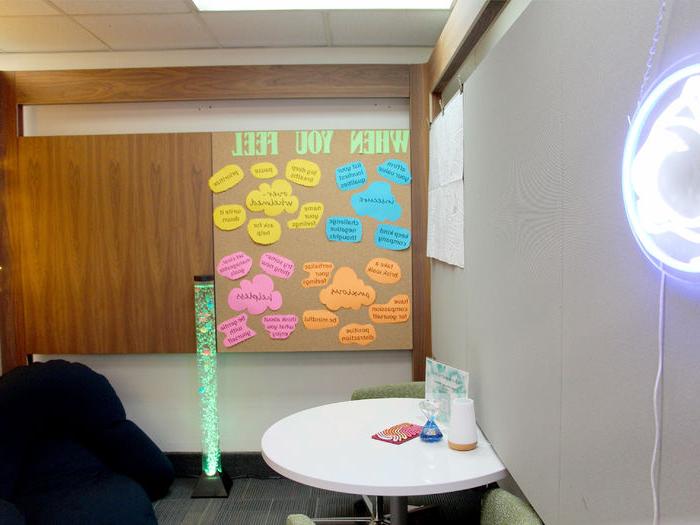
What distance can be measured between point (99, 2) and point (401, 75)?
1.59 meters

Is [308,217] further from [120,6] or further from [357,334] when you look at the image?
A: [120,6]

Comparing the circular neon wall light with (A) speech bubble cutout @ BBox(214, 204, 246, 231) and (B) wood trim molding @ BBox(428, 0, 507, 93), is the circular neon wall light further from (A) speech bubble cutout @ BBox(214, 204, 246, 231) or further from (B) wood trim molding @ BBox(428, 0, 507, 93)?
(A) speech bubble cutout @ BBox(214, 204, 246, 231)

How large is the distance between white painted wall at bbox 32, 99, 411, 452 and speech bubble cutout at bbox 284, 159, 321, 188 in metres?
0.26

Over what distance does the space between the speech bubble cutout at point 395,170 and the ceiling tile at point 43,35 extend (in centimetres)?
180

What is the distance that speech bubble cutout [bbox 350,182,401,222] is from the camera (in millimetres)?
2891

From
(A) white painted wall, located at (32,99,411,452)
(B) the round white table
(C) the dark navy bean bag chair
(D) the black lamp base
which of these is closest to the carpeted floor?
(D) the black lamp base

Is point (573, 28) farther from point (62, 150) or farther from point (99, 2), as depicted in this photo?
point (62, 150)

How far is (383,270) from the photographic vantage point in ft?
9.55

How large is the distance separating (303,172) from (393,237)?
66cm

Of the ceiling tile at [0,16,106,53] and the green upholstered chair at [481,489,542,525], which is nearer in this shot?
the green upholstered chair at [481,489,542,525]

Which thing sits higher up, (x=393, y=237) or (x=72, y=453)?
(x=393, y=237)

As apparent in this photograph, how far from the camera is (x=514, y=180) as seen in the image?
4.51 feet

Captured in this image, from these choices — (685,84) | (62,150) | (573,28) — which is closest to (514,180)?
(573,28)

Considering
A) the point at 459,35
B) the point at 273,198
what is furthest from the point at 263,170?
the point at 459,35
